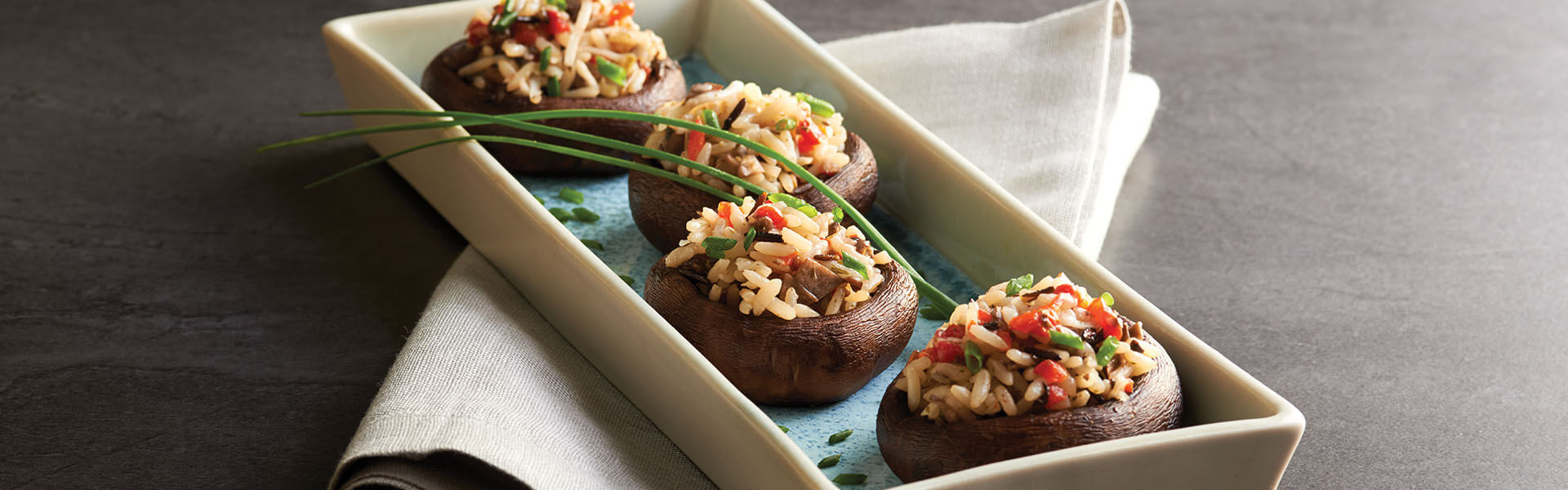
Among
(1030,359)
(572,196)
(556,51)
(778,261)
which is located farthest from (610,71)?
(1030,359)

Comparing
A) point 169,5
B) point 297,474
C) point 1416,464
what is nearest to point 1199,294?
point 1416,464

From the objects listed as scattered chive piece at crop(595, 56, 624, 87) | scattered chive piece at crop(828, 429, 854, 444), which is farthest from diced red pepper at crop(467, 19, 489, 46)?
scattered chive piece at crop(828, 429, 854, 444)

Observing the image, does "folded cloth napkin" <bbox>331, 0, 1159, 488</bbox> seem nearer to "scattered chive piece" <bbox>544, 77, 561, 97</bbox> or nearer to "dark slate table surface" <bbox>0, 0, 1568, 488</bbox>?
"dark slate table surface" <bbox>0, 0, 1568, 488</bbox>

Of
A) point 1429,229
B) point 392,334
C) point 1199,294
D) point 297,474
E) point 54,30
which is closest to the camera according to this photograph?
point 297,474

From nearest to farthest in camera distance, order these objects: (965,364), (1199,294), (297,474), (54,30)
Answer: (965,364), (297,474), (1199,294), (54,30)

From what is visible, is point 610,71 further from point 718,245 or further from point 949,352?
point 949,352

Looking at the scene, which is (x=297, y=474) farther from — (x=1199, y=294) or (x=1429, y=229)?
(x=1429, y=229)

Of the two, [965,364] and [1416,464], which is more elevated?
[965,364]
